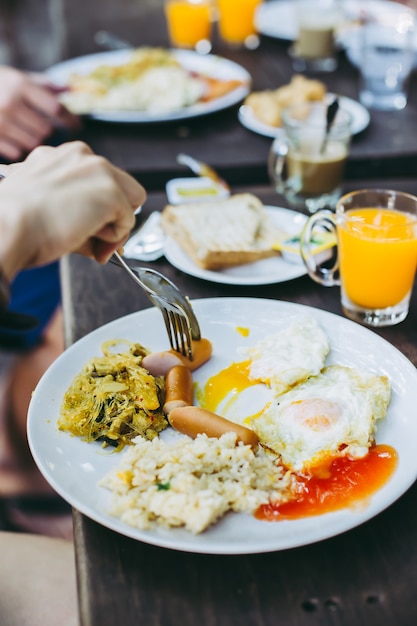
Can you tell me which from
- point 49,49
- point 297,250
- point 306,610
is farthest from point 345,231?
point 49,49

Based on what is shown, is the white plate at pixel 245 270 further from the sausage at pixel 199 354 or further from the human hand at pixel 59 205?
the human hand at pixel 59 205

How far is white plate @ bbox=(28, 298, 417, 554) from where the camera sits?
909 mm

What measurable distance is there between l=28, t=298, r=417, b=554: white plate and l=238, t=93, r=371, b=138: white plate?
101 centimetres

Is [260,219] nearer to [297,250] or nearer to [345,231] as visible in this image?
[297,250]

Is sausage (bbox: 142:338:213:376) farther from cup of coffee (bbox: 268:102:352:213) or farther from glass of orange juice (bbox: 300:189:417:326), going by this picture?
cup of coffee (bbox: 268:102:352:213)

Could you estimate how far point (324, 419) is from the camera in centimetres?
111

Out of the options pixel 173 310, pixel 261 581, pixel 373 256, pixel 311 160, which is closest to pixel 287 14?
pixel 311 160

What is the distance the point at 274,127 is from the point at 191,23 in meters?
1.18

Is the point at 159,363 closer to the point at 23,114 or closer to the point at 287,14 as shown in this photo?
the point at 23,114

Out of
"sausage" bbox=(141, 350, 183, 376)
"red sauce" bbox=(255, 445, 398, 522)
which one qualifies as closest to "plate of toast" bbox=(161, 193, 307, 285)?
"sausage" bbox=(141, 350, 183, 376)

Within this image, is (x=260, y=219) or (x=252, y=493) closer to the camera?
(x=252, y=493)

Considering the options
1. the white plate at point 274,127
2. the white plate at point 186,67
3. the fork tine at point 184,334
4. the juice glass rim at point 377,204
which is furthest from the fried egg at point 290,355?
the white plate at point 186,67

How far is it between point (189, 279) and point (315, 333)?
16.0 inches

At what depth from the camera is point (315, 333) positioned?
1346mm
